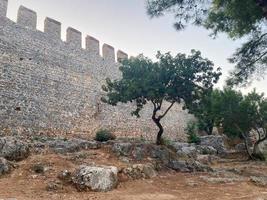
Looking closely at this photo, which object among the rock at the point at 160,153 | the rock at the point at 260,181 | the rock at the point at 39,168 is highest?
the rock at the point at 160,153

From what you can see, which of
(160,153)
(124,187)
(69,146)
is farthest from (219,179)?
(69,146)

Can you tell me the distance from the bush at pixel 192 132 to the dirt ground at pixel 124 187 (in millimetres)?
12667

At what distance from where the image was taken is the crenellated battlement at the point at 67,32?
646 inches

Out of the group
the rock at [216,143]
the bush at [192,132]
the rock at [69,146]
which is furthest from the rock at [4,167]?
the rock at [216,143]

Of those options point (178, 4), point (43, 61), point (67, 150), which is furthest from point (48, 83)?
point (178, 4)

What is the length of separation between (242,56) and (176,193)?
5.26m

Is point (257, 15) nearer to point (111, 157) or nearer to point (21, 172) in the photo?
point (111, 157)

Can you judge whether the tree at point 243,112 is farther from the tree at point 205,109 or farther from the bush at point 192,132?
the bush at point 192,132

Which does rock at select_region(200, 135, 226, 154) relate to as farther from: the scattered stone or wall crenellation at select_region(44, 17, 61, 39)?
the scattered stone

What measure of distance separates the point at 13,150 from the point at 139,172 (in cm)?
415

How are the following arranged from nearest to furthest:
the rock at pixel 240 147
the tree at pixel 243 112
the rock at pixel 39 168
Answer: the rock at pixel 39 168, the tree at pixel 243 112, the rock at pixel 240 147

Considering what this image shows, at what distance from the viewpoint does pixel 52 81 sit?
17.2 m

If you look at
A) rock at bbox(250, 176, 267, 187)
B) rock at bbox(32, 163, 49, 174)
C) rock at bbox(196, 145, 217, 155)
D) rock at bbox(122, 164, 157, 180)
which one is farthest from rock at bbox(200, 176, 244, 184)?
rock at bbox(196, 145, 217, 155)

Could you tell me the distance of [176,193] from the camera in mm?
8141
